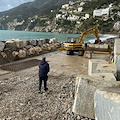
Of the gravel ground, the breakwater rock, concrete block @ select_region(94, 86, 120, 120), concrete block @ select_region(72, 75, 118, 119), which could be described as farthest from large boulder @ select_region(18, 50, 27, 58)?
concrete block @ select_region(94, 86, 120, 120)

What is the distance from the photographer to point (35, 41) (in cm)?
1644

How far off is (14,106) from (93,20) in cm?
12562

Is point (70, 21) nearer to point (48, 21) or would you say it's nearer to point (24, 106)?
point (48, 21)

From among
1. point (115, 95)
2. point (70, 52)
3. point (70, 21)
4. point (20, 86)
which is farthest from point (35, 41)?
point (70, 21)

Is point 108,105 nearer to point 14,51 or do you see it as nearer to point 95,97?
point 95,97

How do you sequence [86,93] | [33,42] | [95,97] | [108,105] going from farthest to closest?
[33,42] < [86,93] < [95,97] < [108,105]

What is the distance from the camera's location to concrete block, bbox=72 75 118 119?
3578 millimetres

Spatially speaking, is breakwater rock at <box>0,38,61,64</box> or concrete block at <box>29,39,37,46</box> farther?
concrete block at <box>29,39,37,46</box>

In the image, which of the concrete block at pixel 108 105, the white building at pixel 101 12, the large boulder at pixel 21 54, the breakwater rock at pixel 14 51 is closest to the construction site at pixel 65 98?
the concrete block at pixel 108 105

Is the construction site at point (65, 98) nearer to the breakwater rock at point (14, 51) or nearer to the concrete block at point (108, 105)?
the concrete block at point (108, 105)

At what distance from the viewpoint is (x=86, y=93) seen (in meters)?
3.71

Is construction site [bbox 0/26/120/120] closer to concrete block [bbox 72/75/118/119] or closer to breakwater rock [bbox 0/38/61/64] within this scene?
concrete block [bbox 72/75/118/119]

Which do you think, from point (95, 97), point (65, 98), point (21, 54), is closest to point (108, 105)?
point (95, 97)

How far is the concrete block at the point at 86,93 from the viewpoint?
3578 millimetres
